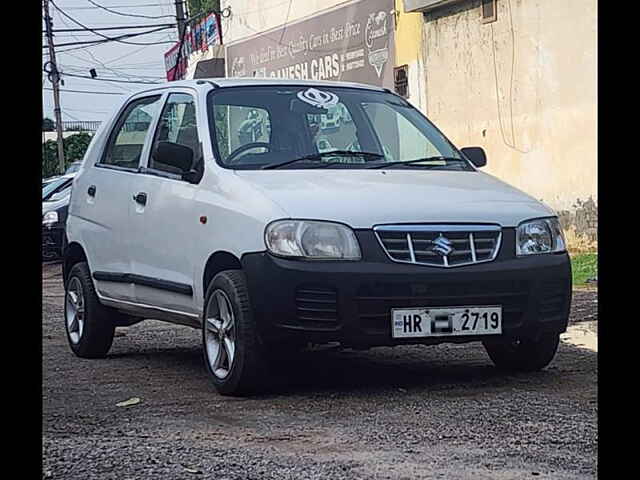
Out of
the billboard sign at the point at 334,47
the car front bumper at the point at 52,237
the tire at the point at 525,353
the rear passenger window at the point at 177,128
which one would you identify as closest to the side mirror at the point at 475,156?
the tire at the point at 525,353

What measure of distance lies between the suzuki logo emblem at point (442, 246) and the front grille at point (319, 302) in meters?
0.56

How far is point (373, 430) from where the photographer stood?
5316 mm

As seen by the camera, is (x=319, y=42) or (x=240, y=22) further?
(x=240, y=22)

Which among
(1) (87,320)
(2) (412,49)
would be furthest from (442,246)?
(2) (412,49)

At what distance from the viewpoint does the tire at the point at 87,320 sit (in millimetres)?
8062

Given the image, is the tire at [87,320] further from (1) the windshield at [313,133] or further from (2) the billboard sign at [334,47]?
(2) the billboard sign at [334,47]

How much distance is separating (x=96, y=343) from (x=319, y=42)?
53.7ft

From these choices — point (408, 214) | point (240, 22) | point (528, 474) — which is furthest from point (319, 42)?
point (528, 474)

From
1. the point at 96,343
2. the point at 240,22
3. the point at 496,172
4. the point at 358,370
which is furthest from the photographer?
the point at 240,22

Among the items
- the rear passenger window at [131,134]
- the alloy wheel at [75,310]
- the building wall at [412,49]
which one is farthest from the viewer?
the building wall at [412,49]

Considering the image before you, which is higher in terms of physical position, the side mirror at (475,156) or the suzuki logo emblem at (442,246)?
the side mirror at (475,156)

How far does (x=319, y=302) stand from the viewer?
5941 mm

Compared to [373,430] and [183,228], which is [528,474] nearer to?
[373,430]

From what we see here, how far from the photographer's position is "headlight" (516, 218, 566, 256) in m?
6.35
